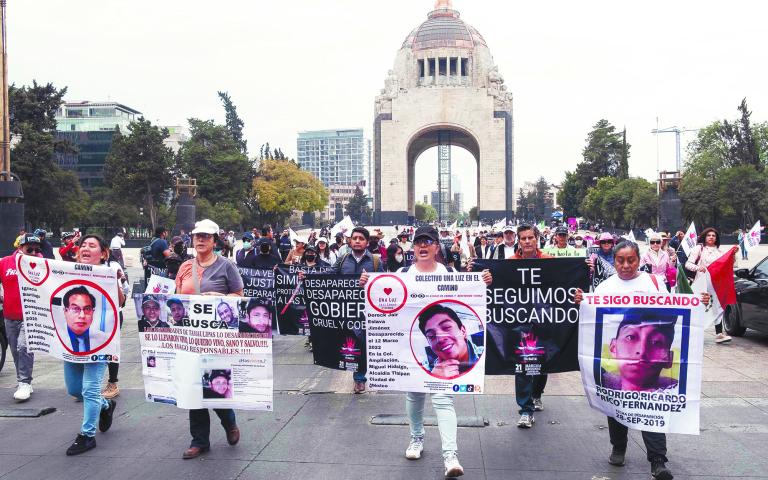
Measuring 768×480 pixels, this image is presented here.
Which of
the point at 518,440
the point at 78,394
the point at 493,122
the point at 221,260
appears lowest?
the point at 518,440

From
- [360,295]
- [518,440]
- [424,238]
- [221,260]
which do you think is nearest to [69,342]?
[221,260]

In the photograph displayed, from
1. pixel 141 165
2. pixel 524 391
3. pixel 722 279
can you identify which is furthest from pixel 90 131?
pixel 524 391

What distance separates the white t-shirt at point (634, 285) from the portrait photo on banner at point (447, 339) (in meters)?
1.04

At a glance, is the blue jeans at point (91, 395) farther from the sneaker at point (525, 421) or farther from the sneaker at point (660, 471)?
the sneaker at point (660, 471)

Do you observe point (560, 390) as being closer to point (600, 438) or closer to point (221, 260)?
point (600, 438)

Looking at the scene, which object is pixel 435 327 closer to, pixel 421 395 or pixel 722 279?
pixel 421 395

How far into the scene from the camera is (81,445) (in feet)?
19.0

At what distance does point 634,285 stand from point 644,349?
0.51 meters

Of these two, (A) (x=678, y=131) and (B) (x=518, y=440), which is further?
(A) (x=678, y=131)

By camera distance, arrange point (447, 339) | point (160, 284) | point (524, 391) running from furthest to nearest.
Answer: point (160, 284) → point (524, 391) → point (447, 339)

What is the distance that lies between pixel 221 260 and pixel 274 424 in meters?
1.76

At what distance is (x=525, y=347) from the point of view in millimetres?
6195

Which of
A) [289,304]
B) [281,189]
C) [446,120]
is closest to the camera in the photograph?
[289,304]

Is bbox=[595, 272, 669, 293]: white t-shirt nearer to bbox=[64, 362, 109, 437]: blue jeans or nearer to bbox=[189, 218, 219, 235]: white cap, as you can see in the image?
bbox=[189, 218, 219, 235]: white cap
